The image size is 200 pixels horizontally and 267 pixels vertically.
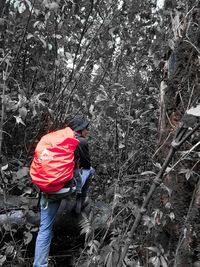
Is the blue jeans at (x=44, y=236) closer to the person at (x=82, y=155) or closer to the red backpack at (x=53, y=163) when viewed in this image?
the red backpack at (x=53, y=163)

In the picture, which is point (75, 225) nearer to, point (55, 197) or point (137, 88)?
point (55, 197)

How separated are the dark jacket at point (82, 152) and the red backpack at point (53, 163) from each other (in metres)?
0.53

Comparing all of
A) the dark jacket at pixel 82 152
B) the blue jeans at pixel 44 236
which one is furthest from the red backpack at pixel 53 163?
the dark jacket at pixel 82 152

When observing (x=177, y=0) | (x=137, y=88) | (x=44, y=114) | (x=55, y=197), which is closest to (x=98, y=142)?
(x=137, y=88)

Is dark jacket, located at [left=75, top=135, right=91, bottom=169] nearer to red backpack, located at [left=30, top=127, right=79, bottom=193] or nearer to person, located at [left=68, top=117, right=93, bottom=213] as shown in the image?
person, located at [left=68, top=117, right=93, bottom=213]

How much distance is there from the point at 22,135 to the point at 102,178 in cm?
210

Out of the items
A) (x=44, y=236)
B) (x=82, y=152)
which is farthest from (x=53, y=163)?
(x=44, y=236)

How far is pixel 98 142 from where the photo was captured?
5.69m

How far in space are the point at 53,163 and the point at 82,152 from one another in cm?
78

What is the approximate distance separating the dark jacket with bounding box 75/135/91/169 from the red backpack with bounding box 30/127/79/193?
53 cm

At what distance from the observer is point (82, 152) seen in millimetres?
3162

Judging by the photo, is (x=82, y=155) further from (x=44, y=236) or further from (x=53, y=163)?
(x=44, y=236)

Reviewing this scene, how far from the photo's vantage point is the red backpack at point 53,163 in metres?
2.42

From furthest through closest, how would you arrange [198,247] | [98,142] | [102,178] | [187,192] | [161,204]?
[98,142] < [102,178] < [161,204] < [187,192] < [198,247]
